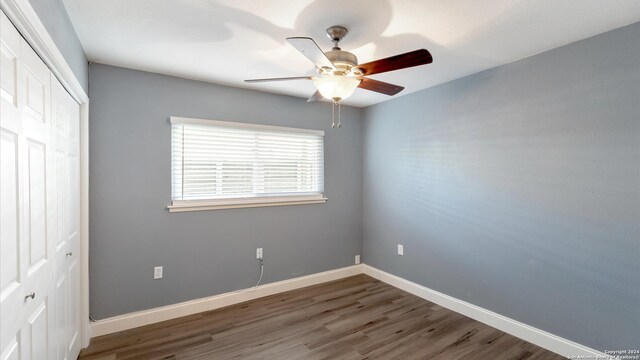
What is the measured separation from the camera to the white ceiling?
5.72 feet

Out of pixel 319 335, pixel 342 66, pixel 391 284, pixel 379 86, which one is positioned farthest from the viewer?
pixel 391 284

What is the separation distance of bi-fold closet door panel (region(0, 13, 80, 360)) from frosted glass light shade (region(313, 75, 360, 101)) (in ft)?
4.66

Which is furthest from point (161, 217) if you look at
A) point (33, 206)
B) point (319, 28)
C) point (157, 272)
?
point (319, 28)

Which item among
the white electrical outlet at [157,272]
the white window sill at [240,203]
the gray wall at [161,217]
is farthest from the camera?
the white window sill at [240,203]

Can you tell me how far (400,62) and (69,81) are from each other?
2055 mm

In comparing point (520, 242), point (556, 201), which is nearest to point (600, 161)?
point (556, 201)

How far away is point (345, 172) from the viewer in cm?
407

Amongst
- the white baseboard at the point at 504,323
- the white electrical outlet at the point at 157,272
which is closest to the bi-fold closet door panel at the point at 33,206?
the white electrical outlet at the point at 157,272

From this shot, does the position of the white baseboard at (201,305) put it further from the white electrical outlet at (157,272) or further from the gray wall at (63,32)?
the gray wall at (63,32)

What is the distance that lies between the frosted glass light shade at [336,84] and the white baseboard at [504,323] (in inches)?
96.2

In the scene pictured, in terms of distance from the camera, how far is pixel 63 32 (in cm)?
171

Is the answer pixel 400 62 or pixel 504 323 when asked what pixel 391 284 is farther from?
pixel 400 62

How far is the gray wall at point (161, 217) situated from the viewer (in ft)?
8.50

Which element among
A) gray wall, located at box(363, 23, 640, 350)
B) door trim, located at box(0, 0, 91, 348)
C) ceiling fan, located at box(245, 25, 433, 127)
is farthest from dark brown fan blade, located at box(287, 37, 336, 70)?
gray wall, located at box(363, 23, 640, 350)
